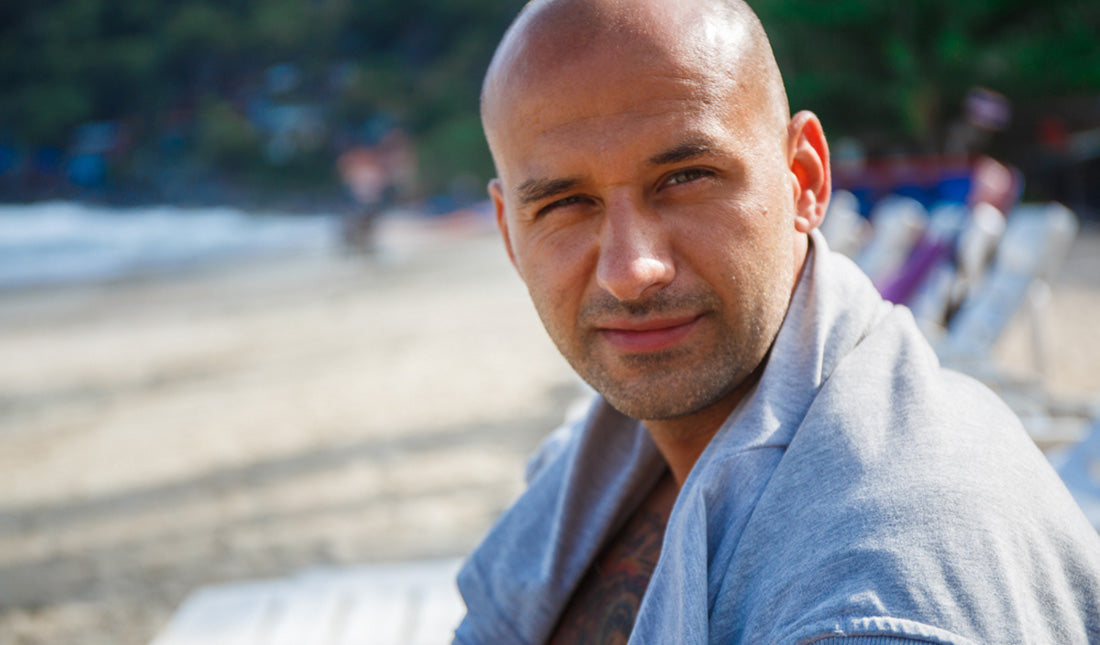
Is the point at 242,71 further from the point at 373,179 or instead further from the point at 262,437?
the point at 262,437

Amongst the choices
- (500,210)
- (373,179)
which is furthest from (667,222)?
(373,179)

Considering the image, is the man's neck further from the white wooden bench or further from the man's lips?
the white wooden bench

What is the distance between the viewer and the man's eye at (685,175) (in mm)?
1269

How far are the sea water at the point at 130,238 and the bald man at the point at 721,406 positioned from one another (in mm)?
22440

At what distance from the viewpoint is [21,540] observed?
4.89m

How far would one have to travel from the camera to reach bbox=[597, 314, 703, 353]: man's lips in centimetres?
125

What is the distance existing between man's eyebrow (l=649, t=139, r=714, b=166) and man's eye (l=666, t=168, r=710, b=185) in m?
0.03

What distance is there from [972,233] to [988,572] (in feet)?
15.6

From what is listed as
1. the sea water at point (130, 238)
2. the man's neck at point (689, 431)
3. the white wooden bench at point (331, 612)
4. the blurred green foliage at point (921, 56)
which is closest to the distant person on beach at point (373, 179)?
the sea water at point (130, 238)

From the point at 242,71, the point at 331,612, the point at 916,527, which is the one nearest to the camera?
the point at 916,527

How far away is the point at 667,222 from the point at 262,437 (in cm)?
578

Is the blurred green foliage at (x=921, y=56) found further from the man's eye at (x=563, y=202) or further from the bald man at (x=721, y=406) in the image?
the man's eye at (x=563, y=202)

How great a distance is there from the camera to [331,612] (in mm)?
2336

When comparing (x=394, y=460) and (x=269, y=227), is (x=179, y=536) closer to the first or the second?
(x=394, y=460)
